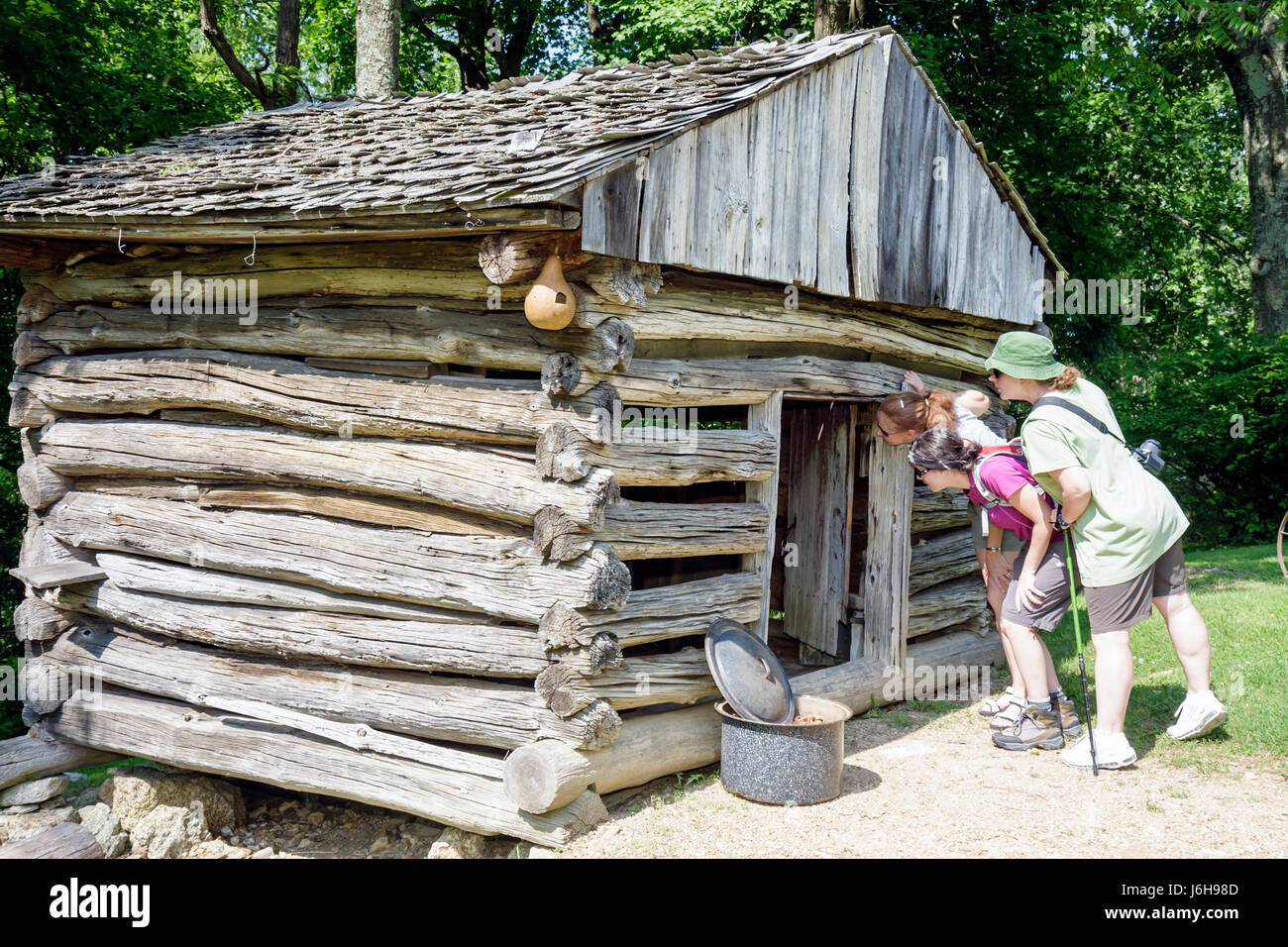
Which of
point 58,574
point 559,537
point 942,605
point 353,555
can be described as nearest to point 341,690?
point 353,555

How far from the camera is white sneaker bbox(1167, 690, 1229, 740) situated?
563cm

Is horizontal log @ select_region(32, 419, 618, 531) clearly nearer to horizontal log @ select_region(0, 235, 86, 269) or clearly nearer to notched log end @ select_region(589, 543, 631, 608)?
notched log end @ select_region(589, 543, 631, 608)

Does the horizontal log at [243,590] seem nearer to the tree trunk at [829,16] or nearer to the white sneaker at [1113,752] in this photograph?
the white sneaker at [1113,752]

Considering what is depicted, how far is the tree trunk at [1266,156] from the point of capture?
16.1 m

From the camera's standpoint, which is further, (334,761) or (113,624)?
(113,624)

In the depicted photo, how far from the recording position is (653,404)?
18.2ft

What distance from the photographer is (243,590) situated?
631 centimetres

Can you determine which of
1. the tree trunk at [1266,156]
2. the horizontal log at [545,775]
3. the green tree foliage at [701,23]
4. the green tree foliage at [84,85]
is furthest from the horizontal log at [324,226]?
the tree trunk at [1266,156]

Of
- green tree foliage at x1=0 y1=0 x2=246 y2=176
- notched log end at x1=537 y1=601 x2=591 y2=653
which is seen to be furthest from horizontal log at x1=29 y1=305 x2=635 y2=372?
green tree foliage at x1=0 y1=0 x2=246 y2=176

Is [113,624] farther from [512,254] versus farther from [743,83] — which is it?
[743,83]

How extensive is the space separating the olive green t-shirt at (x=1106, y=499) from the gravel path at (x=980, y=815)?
3.62 ft
